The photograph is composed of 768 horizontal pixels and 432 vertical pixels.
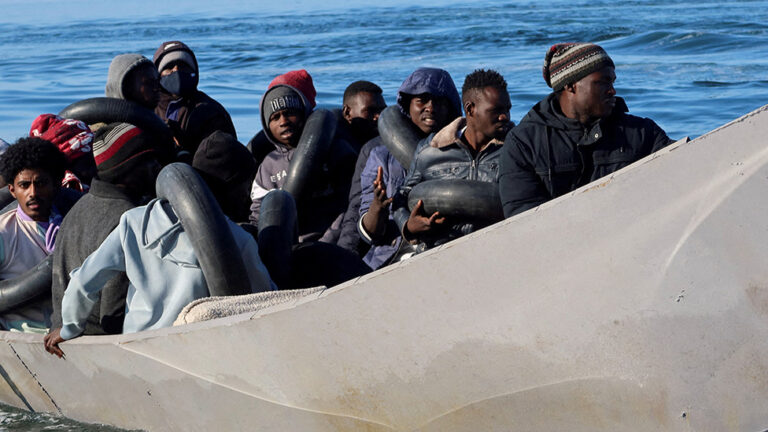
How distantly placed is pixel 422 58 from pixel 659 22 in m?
5.08

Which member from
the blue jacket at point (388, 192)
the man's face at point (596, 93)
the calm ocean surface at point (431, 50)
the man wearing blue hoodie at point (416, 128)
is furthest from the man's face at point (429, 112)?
the calm ocean surface at point (431, 50)

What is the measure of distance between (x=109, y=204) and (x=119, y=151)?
0.21m

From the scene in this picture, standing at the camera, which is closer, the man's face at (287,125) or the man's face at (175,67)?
the man's face at (287,125)

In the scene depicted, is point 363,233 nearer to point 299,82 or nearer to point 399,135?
point 399,135

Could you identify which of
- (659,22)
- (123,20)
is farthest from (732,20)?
(123,20)

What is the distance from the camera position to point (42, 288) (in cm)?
437

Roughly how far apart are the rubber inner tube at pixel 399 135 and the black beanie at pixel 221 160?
708mm

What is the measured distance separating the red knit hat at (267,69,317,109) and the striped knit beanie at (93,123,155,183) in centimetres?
186

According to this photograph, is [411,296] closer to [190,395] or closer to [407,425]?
[407,425]

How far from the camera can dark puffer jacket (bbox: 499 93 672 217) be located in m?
3.69

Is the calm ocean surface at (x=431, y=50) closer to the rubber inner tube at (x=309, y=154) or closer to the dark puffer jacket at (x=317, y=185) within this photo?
the dark puffer jacket at (x=317, y=185)

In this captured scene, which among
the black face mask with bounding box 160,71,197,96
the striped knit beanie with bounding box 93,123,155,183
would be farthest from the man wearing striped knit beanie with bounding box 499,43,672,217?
the black face mask with bounding box 160,71,197,96

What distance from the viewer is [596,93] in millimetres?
3629

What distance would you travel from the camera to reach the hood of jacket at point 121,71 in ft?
19.0
